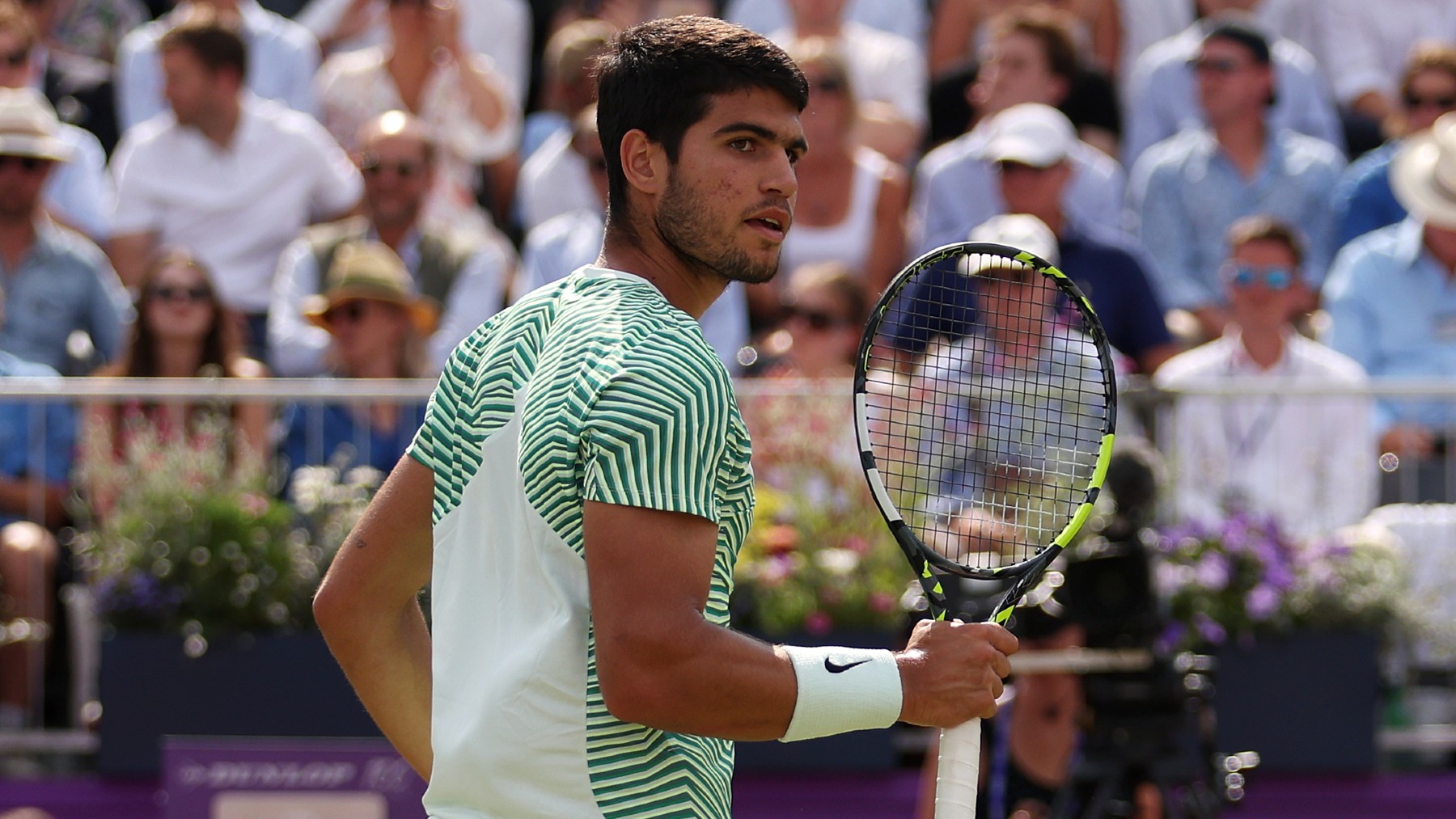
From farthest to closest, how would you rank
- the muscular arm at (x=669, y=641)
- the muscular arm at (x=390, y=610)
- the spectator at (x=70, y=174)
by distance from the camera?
the spectator at (x=70, y=174)
the muscular arm at (x=390, y=610)
the muscular arm at (x=669, y=641)

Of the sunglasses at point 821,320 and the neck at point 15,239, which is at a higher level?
the neck at point 15,239

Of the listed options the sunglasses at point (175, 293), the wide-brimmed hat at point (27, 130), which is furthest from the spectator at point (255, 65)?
the sunglasses at point (175, 293)

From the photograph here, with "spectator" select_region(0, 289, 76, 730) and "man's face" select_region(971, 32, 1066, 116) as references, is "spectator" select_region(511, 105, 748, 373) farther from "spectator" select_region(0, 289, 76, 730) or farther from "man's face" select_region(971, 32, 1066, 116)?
"spectator" select_region(0, 289, 76, 730)

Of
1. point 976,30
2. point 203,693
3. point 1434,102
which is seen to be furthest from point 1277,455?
point 976,30

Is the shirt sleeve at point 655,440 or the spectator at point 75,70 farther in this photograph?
the spectator at point 75,70

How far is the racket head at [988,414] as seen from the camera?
303cm

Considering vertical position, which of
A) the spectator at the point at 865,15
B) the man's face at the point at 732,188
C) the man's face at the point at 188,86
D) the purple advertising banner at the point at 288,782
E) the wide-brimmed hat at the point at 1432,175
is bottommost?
the purple advertising banner at the point at 288,782

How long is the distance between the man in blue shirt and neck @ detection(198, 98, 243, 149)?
7.94 ft

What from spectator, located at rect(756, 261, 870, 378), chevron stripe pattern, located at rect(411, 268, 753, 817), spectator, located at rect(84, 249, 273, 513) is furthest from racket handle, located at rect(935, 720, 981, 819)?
spectator, located at rect(84, 249, 273, 513)

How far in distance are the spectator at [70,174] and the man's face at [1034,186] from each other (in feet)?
12.9

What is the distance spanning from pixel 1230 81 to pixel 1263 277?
1680 mm

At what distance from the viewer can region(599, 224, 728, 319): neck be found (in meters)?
2.77

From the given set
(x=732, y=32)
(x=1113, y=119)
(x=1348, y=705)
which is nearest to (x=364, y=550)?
(x=732, y=32)

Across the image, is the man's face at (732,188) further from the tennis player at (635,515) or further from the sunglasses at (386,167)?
the sunglasses at (386,167)
